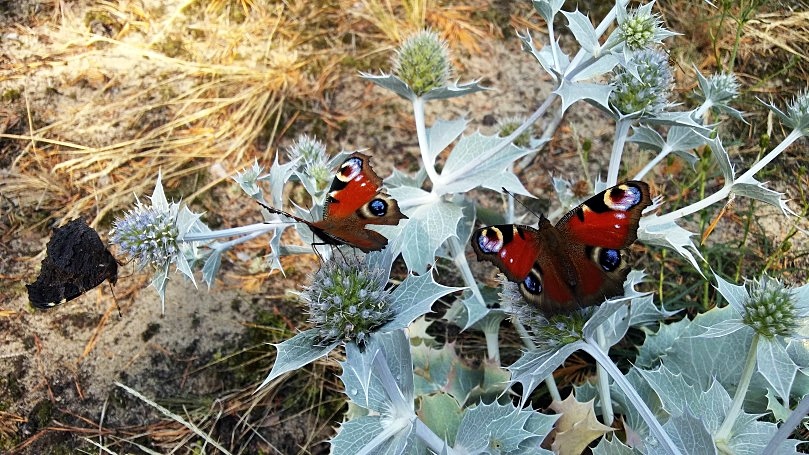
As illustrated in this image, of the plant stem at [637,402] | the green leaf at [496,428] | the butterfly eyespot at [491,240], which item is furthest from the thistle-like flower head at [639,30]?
the green leaf at [496,428]

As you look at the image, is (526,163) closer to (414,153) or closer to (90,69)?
(414,153)

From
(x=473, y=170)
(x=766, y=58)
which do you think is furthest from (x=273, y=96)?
(x=766, y=58)

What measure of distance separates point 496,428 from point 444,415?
29 centimetres

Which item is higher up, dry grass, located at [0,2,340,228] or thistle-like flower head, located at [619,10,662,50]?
thistle-like flower head, located at [619,10,662,50]

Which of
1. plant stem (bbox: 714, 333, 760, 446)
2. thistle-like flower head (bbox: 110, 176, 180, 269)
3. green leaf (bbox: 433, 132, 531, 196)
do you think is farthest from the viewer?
green leaf (bbox: 433, 132, 531, 196)

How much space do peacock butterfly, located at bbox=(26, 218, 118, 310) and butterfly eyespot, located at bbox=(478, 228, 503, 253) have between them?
1334 millimetres

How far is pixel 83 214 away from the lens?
3.53m

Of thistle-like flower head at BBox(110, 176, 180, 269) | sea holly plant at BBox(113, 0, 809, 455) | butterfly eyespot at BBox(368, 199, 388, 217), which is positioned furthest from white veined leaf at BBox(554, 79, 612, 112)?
thistle-like flower head at BBox(110, 176, 180, 269)

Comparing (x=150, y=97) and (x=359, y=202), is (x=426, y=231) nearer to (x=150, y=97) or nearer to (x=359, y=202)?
(x=359, y=202)

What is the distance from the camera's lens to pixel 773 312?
1.90 meters

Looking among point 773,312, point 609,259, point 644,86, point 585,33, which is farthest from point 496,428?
point 585,33

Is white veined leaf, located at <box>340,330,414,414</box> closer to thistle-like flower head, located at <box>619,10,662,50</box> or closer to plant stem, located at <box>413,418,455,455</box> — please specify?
plant stem, located at <box>413,418,455,455</box>

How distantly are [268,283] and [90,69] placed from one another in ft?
6.36

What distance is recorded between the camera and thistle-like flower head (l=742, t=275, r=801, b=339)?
1885 mm
